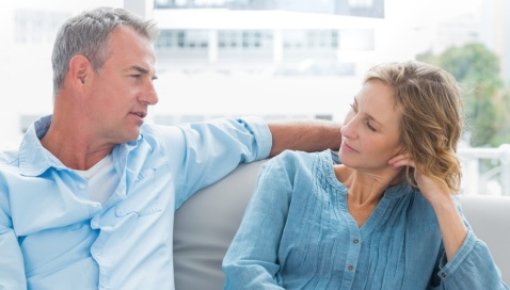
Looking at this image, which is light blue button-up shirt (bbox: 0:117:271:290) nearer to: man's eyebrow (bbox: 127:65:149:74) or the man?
the man

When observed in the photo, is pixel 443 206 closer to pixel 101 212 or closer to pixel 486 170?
pixel 101 212

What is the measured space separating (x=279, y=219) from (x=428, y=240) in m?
0.35

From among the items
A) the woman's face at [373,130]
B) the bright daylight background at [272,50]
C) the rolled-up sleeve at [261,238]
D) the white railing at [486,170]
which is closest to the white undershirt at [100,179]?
the rolled-up sleeve at [261,238]

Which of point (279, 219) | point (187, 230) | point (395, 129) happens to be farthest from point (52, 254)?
point (395, 129)

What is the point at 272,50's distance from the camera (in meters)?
2.84

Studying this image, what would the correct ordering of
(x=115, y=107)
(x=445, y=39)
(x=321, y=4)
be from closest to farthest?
(x=115, y=107), (x=321, y=4), (x=445, y=39)

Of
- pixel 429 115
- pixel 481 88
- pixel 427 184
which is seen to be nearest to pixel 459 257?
pixel 427 184

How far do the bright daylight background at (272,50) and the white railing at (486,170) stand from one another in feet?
0.04

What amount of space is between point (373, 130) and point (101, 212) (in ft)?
2.28

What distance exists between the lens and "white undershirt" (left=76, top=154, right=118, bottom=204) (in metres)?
1.66

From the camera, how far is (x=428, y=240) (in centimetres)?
152

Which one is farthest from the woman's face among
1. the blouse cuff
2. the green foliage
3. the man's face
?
the green foliage

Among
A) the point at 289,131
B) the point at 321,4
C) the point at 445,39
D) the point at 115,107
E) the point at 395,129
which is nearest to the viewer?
the point at 395,129

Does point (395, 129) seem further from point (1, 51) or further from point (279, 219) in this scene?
point (1, 51)
